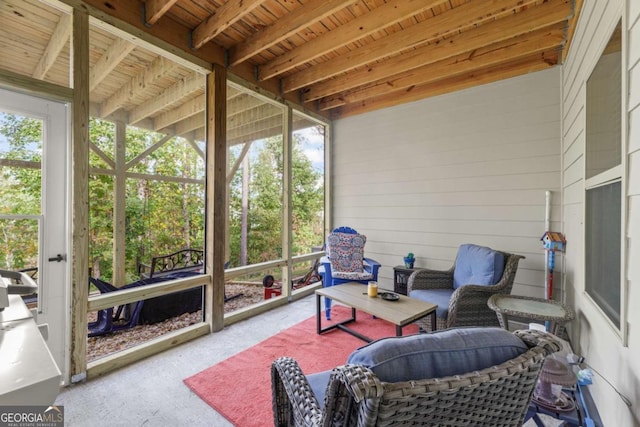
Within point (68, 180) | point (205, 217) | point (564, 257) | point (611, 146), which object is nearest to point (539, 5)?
point (611, 146)

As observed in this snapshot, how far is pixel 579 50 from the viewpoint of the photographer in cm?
234

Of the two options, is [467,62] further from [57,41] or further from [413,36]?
[57,41]

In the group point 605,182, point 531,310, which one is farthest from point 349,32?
point 531,310

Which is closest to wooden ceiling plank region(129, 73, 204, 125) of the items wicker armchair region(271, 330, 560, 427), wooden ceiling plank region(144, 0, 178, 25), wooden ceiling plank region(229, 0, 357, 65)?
wooden ceiling plank region(229, 0, 357, 65)

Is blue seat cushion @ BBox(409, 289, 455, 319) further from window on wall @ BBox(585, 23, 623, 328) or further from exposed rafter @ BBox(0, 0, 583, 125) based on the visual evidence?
exposed rafter @ BBox(0, 0, 583, 125)

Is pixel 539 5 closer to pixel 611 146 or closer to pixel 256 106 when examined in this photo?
pixel 611 146

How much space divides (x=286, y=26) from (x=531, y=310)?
3.29m

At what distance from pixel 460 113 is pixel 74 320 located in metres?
4.61

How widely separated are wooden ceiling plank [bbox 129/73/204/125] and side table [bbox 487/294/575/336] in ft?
11.9

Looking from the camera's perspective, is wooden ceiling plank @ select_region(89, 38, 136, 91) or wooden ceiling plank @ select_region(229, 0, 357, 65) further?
wooden ceiling plank @ select_region(229, 0, 357, 65)

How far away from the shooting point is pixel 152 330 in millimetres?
2936

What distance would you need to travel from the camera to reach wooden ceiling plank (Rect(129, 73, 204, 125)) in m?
2.74

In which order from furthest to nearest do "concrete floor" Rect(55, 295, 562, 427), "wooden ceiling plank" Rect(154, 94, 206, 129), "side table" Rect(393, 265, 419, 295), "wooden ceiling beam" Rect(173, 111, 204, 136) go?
"side table" Rect(393, 265, 419, 295) → "wooden ceiling beam" Rect(173, 111, 204, 136) → "wooden ceiling plank" Rect(154, 94, 206, 129) → "concrete floor" Rect(55, 295, 562, 427)

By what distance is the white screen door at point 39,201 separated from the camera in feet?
6.38
